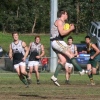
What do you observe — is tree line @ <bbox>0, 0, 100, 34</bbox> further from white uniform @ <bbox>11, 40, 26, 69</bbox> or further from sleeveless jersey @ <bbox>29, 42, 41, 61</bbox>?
white uniform @ <bbox>11, 40, 26, 69</bbox>

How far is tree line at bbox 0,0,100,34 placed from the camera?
56.8 metres

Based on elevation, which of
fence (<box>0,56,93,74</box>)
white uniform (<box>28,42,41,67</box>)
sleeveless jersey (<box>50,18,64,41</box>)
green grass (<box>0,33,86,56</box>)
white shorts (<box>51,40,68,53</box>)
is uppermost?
sleeveless jersey (<box>50,18,64,41</box>)

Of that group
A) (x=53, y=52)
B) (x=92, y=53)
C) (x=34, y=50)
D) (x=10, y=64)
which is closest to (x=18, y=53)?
(x=34, y=50)

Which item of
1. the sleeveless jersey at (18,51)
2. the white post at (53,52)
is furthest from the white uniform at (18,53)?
the white post at (53,52)

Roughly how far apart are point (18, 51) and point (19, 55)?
0.14m

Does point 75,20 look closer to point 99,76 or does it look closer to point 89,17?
point 89,17

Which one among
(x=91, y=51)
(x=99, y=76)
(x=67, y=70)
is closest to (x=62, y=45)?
(x=91, y=51)

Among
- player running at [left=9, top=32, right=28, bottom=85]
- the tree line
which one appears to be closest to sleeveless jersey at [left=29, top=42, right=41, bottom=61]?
player running at [left=9, top=32, right=28, bottom=85]

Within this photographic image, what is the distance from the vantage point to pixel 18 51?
62.2 ft

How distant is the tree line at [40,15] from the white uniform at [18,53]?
3693 cm

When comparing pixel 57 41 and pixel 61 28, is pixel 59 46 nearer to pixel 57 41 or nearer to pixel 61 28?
pixel 57 41

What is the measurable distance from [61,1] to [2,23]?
6.40 meters

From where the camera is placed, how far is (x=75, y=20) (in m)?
58.1

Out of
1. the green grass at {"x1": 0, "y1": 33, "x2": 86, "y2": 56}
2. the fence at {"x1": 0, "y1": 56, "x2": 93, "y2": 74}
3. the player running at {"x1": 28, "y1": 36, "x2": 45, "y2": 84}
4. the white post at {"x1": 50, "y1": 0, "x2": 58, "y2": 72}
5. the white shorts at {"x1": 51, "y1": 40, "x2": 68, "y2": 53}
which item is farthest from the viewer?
the green grass at {"x1": 0, "y1": 33, "x2": 86, "y2": 56}
